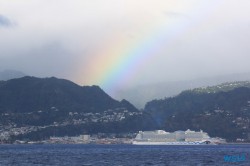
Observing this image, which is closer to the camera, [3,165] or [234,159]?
[3,165]

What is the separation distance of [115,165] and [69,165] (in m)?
9.45

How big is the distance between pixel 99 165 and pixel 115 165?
3213mm

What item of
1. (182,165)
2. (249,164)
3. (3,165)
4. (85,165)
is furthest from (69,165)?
(249,164)

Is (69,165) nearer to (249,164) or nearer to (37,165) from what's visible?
(37,165)

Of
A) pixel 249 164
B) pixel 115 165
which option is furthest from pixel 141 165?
pixel 249 164

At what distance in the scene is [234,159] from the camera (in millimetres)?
138375

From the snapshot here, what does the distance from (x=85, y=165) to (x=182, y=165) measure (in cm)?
1930

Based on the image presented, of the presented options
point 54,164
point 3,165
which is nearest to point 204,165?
point 54,164

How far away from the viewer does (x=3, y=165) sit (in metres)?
117

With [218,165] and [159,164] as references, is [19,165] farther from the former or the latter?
[218,165]

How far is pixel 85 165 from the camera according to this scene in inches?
4643

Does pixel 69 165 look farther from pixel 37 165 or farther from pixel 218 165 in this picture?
pixel 218 165

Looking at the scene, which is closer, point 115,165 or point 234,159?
point 115,165

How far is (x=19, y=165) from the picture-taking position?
11806 cm
